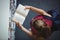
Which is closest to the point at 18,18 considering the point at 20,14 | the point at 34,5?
the point at 20,14

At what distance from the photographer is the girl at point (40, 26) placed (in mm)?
1269

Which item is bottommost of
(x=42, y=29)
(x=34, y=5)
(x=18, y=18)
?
(x=42, y=29)

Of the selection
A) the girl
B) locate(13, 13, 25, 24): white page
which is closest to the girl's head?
the girl

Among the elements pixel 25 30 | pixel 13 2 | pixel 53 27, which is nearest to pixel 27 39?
pixel 25 30

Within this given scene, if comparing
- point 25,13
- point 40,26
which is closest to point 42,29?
point 40,26

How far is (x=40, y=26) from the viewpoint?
1.27 metres

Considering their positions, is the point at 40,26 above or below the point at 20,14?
below

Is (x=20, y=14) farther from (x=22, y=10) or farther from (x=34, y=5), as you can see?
(x=34, y=5)

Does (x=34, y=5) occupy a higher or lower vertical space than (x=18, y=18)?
higher

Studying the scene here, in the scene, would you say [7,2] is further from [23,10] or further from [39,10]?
[39,10]

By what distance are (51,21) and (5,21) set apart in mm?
460

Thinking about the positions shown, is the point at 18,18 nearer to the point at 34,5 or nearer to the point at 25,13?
the point at 25,13

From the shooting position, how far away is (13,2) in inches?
51.8

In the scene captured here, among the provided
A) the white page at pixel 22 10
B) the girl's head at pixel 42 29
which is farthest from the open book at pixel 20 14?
the girl's head at pixel 42 29
